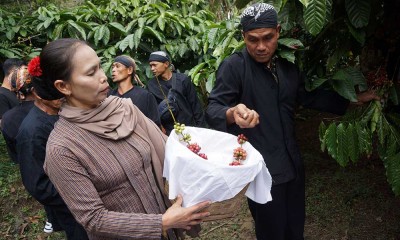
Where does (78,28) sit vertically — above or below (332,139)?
below

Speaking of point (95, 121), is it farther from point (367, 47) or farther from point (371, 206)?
point (371, 206)

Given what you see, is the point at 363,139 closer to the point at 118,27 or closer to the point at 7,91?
the point at 7,91

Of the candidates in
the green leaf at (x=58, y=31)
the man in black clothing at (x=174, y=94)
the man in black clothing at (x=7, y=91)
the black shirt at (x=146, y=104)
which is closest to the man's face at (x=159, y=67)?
the man in black clothing at (x=174, y=94)

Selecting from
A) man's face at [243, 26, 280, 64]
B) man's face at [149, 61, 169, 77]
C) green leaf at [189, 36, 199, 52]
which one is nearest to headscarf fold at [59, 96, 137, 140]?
man's face at [243, 26, 280, 64]

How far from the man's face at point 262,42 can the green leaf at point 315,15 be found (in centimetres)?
19

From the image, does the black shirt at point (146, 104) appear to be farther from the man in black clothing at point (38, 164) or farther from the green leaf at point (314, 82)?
the green leaf at point (314, 82)

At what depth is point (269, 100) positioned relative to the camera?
6.77 feet

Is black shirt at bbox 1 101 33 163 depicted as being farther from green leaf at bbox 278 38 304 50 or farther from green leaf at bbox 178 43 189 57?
green leaf at bbox 178 43 189 57

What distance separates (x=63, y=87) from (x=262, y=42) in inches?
40.6

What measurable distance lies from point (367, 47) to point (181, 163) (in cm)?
151

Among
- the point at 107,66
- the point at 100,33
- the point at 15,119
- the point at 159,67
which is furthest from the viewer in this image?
the point at 100,33

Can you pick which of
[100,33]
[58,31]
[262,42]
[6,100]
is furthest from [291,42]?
[58,31]

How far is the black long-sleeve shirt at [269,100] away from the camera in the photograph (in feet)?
6.71

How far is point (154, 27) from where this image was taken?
502 cm
